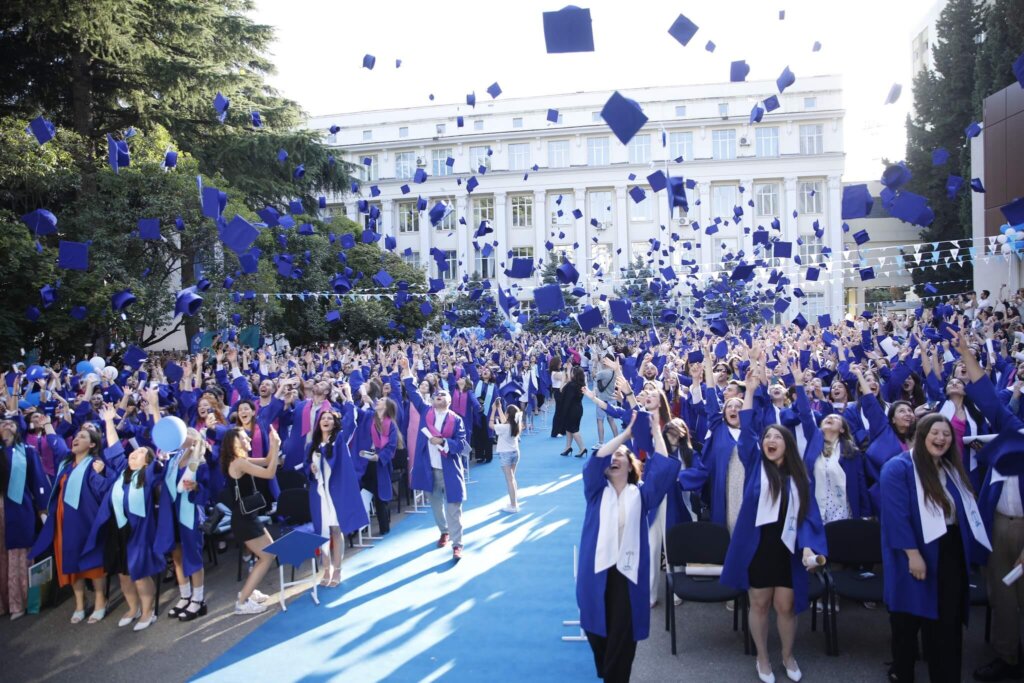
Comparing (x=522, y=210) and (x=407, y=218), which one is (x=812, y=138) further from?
(x=407, y=218)

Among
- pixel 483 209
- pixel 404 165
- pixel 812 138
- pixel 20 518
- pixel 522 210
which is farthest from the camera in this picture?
pixel 483 209

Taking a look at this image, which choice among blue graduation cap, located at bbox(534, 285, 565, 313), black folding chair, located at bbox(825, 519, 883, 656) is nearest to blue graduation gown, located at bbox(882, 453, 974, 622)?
black folding chair, located at bbox(825, 519, 883, 656)

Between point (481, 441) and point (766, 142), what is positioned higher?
point (766, 142)

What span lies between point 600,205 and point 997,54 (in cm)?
3049

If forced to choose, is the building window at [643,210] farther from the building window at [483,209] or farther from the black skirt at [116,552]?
the black skirt at [116,552]

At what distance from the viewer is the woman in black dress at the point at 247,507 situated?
614 centimetres

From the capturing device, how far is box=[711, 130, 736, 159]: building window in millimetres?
53250

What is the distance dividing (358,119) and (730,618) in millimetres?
55760

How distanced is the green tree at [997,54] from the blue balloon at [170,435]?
88.9ft

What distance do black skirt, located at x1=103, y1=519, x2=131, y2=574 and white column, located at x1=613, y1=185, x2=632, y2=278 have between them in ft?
157

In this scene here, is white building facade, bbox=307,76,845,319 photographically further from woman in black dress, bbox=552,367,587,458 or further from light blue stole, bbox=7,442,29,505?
light blue stole, bbox=7,442,29,505

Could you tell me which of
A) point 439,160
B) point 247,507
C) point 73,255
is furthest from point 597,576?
point 439,160

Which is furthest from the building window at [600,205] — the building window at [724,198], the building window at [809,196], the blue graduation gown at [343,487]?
the blue graduation gown at [343,487]

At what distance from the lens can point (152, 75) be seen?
19.1 m
